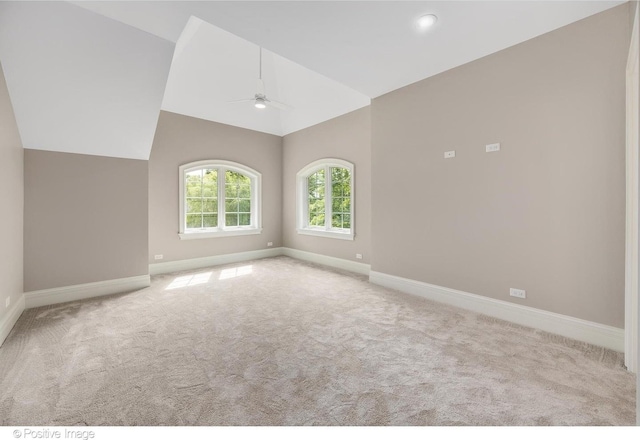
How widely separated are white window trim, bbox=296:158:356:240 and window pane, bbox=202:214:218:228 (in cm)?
179

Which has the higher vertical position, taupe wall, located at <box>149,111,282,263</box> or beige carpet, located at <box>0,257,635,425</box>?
taupe wall, located at <box>149,111,282,263</box>

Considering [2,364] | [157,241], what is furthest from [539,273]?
[157,241]

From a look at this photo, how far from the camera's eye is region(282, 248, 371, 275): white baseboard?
4.76 meters

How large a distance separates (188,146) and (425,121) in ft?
13.9

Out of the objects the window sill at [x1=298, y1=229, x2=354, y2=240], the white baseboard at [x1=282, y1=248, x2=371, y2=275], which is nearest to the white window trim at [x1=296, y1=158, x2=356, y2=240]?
the window sill at [x1=298, y1=229, x2=354, y2=240]

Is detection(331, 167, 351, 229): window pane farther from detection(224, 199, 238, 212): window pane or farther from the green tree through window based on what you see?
detection(224, 199, 238, 212): window pane

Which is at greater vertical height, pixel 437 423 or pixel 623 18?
pixel 623 18

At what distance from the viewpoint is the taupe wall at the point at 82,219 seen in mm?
3117

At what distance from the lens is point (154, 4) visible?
2.18 m

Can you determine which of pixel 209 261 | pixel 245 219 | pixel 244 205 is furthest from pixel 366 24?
pixel 209 261

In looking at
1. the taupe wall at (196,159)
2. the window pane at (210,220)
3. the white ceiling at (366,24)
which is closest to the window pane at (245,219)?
the taupe wall at (196,159)

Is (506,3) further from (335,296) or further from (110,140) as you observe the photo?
(110,140)

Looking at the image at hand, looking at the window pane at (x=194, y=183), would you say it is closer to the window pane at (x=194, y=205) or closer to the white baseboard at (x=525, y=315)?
the window pane at (x=194, y=205)

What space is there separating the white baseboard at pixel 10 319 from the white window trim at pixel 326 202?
4288 mm
